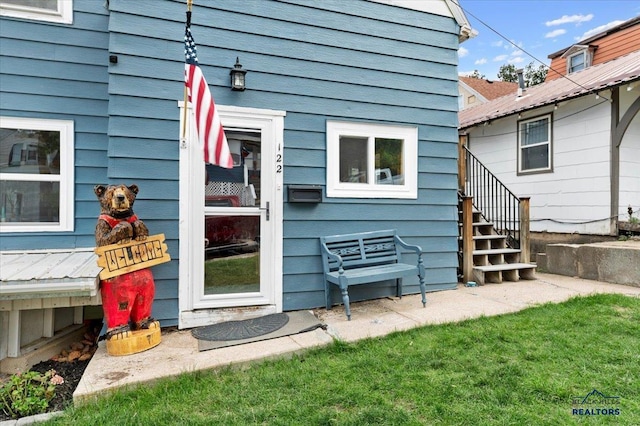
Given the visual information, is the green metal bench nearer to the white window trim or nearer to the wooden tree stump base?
the wooden tree stump base

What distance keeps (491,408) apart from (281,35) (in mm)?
3505

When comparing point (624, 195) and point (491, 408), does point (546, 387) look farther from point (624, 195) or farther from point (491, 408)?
point (624, 195)

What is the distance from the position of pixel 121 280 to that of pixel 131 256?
0.19 meters

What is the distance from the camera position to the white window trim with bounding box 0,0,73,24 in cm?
338

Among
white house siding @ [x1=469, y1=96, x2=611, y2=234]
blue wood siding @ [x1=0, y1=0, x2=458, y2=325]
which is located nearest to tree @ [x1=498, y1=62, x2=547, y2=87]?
white house siding @ [x1=469, y1=96, x2=611, y2=234]

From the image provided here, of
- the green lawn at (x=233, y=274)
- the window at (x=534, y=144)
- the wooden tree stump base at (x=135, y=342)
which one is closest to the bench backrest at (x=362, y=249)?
the green lawn at (x=233, y=274)

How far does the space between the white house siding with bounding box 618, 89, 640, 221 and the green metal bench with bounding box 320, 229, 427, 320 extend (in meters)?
4.35

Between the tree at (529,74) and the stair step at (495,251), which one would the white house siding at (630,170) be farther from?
the tree at (529,74)

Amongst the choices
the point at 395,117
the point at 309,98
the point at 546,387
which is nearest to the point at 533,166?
the point at 395,117

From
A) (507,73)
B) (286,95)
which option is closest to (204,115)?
(286,95)

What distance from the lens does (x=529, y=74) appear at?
26062 mm

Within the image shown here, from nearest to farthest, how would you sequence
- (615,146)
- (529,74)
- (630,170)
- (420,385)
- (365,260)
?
(420,385) → (365,260) → (615,146) → (630,170) → (529,74)

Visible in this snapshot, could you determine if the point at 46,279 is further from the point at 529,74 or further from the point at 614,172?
the point at 529,74

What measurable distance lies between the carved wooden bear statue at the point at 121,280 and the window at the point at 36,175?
1096 millimetres
